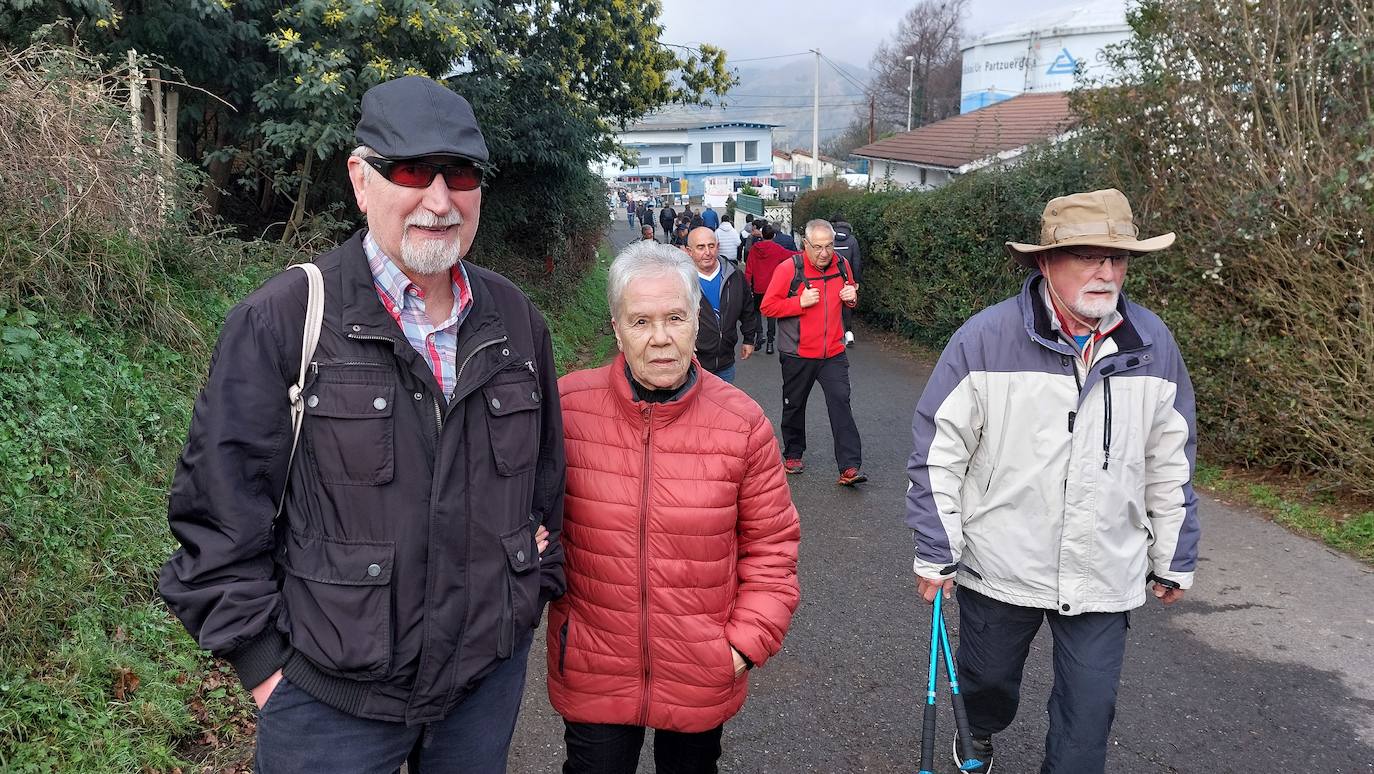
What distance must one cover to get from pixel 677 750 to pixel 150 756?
1965 mm

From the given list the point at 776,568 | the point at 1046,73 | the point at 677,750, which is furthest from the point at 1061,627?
the point at 1046,73

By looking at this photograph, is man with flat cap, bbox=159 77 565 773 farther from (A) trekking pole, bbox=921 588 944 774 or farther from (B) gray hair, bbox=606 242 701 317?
(A) trekking pole, bbox=921 588 944 774

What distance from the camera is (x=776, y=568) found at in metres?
2.53

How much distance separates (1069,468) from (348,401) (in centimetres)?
210

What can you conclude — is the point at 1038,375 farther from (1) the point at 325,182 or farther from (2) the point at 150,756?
(1) the point at 325,182

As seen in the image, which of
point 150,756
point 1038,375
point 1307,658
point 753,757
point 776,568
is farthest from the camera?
point 1307,658

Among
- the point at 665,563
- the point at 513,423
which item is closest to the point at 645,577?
the point at 665,563

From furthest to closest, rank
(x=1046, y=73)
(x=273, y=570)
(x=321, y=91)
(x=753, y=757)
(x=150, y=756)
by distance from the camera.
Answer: (x=1046, y=73) < (x=321, y=91) < (x=753, y=757) < (x=150, y=756) < (x=273, y=570)

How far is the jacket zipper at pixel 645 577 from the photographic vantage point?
245 centimetres

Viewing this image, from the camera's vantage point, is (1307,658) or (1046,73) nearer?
(1307,658)

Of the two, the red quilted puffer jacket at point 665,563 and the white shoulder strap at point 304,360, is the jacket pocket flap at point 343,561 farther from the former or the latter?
the red quilted puffer jacket at point 665,563

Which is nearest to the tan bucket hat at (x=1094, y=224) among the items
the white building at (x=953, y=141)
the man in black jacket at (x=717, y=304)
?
the man in black jacket at (x=717, y=304)

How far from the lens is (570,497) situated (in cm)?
250

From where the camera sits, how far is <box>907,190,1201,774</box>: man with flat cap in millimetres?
2838
